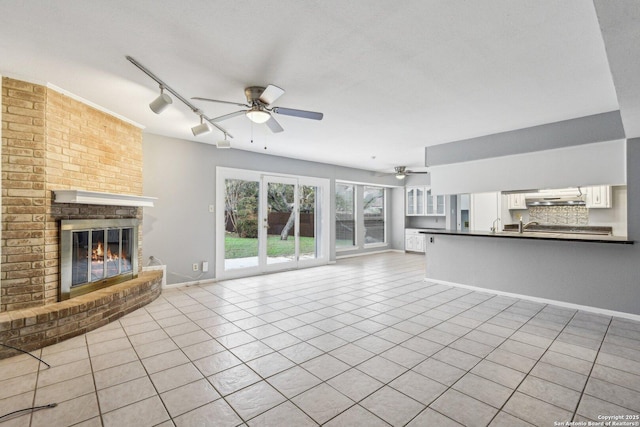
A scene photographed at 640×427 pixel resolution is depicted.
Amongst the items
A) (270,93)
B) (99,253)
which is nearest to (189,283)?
(99,253)

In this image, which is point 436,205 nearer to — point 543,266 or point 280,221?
point 543,266

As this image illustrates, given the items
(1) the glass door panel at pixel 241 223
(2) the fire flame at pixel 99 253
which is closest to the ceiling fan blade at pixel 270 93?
(2) the fire flame at pixel 99 253

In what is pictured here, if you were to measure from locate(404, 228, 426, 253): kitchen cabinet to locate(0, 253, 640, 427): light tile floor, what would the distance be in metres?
4.88

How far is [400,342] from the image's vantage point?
290 centimetres

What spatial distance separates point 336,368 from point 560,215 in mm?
5875

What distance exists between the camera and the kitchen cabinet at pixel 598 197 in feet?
16.5

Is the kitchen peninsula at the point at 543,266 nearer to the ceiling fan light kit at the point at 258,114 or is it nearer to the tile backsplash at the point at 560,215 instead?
the tile backsplash at the point at 560,215

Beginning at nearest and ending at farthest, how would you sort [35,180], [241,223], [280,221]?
[35,180]
[241,223]
[280,221]

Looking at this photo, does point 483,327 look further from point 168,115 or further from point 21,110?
point 21,110

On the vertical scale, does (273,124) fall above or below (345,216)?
above

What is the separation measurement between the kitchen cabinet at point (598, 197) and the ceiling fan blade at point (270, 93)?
5.68 meters

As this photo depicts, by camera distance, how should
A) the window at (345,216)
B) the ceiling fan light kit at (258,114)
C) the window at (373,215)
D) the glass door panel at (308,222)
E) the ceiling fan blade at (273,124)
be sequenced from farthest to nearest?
the window at (373,215)
the window at (345,216)
the glass door panel at (308,222)
the ceiling fan blade at (273,124)
the ceiling fan light kit at (258,114)

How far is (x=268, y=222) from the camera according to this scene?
613cm

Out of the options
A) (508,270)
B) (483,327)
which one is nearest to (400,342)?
(483,327)
